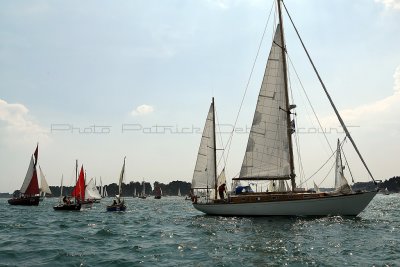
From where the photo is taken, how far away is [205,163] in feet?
140

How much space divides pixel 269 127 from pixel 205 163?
1020 centimetres

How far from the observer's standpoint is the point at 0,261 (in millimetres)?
15594

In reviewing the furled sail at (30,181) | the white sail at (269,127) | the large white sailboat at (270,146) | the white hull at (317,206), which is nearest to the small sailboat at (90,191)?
the furled sail at (30,181)

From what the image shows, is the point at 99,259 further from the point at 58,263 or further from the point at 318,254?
the point at 318,254

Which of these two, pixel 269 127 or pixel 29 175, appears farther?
pixel 29 175

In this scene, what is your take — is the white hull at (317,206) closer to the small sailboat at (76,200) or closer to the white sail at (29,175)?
the small sailboat at (76,200)

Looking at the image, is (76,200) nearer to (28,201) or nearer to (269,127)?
(28,201)

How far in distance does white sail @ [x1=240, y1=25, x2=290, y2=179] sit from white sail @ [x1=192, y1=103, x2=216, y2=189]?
6.99m

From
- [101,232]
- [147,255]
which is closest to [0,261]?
[147,255]

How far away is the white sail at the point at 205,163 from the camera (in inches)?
1677

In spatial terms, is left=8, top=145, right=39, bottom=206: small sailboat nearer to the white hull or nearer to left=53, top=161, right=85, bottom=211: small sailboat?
left=53, top=161, right=85, bottom=211: small sailboat

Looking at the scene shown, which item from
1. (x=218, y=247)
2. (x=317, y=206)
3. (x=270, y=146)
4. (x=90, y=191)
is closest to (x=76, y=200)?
(x=270, y=146)

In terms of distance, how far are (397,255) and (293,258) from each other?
189 inches

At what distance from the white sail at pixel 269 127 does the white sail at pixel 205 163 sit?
699 cm
